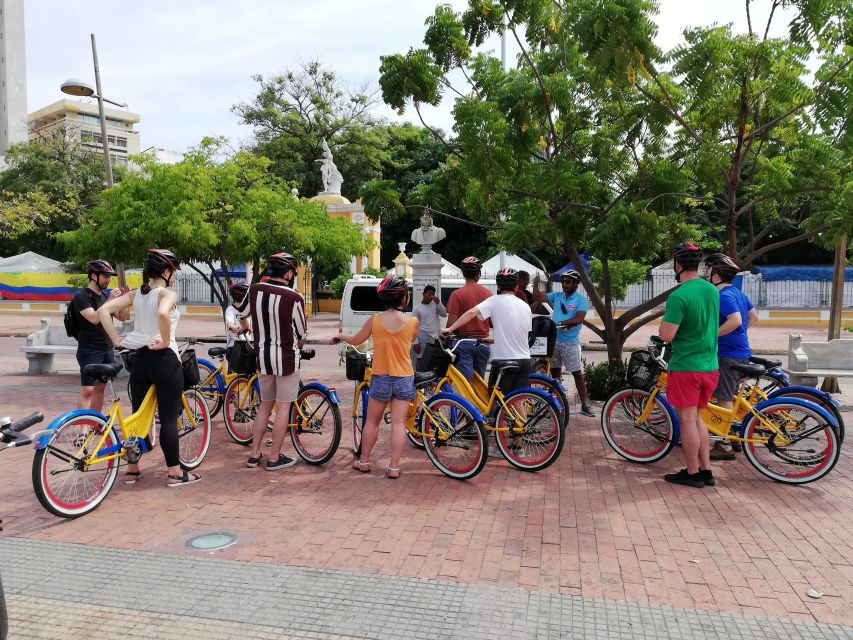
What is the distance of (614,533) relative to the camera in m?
4.68

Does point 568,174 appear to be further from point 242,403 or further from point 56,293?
point 56,293

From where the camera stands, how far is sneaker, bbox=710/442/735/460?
653 centimetres

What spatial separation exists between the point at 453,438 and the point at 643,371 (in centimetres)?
218

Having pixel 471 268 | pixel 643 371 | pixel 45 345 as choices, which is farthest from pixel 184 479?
pixel 45 345

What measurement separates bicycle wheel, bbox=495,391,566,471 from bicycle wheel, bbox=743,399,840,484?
1594 millimetres

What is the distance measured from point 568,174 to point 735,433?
140 inches

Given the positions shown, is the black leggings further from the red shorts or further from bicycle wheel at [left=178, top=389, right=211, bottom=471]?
the red shorts

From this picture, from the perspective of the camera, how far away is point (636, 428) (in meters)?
6.48

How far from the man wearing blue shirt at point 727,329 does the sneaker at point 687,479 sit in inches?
33.5

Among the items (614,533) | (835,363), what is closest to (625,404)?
(614,533)

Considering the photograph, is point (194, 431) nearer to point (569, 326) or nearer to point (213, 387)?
point (213, 387)

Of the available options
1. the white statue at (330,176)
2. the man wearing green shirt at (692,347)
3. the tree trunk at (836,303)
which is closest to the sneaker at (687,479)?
the man wearing green shirt at (692,347)

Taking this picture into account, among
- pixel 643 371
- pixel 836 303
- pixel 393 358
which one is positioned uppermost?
pixel 836 303

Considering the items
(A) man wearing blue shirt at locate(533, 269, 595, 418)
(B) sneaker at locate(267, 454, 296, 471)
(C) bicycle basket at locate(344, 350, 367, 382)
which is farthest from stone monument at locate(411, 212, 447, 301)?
(B) sneaker at locate(267, 454, 296, 471)
